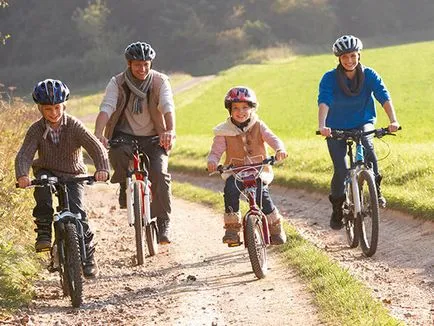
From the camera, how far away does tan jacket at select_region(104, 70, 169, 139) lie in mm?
10000

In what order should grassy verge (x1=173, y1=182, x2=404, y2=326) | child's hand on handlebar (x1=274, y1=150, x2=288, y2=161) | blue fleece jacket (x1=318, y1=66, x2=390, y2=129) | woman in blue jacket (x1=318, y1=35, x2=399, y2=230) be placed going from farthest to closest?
1. blue fleece jacket (x1=318, y1=66, x2=390, y2=129)
2. woman in blue jacket (x1=318, y1=35, x2=399, y2=230)
3. child's hand on handlebar (x1=274, y1=150, x2=288, y2=161)
4. grassy verge (x1=173, y1=182, x2=404, y2=326)

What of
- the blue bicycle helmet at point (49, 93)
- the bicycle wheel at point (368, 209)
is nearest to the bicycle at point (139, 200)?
the blue bicycle helmet at point (49, 93)

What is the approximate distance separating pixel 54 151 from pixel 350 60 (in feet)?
11.7

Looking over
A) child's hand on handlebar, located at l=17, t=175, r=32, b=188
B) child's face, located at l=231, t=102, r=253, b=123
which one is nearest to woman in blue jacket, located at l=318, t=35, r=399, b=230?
child's face, located at l=231, t=102, r=253, b=123

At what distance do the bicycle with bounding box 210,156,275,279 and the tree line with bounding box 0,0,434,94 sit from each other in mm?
74416

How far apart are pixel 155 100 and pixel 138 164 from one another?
80cm

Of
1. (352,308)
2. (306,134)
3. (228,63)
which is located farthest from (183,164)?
(228,63)

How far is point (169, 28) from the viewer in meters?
91.3

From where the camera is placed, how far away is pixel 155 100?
10.0m

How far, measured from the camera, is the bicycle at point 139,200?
9555mm

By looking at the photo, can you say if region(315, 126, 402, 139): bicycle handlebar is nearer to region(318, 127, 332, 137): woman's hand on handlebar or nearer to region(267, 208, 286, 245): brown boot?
region(318, 127, 332, 137): woman's hand on handlebar

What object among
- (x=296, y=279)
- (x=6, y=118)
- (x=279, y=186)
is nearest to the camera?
(x=296, y=279)

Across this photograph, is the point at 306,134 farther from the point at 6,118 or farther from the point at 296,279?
the point at 296,279

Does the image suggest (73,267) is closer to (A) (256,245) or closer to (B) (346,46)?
(A) (256,245)
